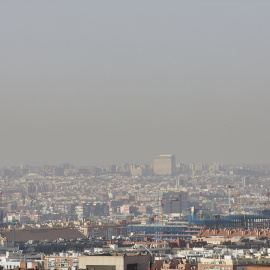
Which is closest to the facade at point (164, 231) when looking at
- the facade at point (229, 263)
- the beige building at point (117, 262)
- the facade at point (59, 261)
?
the facade at point (59, 261)

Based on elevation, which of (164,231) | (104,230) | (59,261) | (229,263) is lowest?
(164,231)

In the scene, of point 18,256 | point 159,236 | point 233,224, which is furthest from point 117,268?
point 233,224

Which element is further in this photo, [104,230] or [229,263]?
[104,230]

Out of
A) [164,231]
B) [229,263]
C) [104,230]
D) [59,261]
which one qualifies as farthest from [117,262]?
[104,230]

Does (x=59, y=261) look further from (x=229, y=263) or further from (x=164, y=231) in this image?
(x=164, y=231)

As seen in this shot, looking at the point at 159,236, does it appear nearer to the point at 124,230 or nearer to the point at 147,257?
the point at 124,230

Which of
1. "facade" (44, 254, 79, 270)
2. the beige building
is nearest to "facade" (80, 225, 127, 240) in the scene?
"facade" (44, 254, 79, 270)

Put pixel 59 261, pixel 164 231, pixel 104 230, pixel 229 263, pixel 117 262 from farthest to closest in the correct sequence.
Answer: pixel 104 230
pixel 164 231
pixel 59 261
pixel 229 263
pixel 117 262

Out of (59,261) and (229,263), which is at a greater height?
(229,263)

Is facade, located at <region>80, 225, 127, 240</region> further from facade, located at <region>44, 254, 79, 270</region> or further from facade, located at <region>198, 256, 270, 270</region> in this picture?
facade, located at <region>198, 256, 270, 270</region>

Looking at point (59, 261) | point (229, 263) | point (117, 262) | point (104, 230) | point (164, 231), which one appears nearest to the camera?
point (117, 262)
